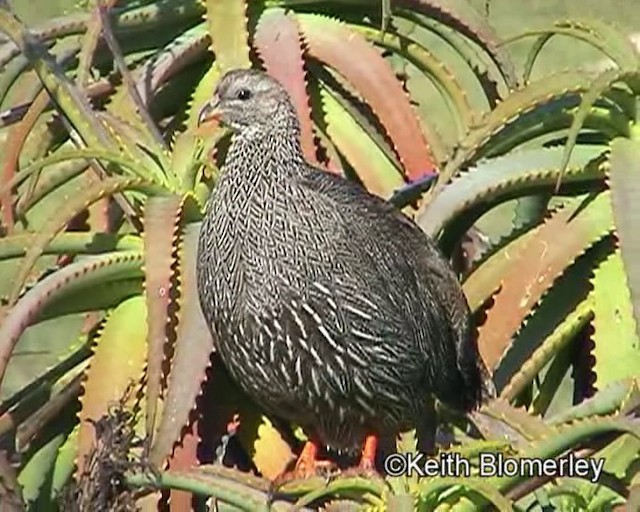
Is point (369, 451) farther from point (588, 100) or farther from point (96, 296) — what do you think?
point (588, 100)

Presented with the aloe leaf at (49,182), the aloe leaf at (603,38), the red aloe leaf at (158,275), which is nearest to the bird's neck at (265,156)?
the red aloe leaf at (158,275)

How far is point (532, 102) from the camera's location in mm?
4082

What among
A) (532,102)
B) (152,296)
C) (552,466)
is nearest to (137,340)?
(152,296)

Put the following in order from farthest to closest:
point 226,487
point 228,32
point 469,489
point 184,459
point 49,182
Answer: point 228,32
point 49,182
point 184,459
point 226,487
point 469,489

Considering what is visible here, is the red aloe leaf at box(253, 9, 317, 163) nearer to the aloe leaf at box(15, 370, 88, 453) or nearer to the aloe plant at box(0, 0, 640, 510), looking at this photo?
the aloe plant at box(0, 0, 640, 510)

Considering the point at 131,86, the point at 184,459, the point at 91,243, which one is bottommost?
the point at 184,459

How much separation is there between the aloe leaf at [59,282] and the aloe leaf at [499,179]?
57cm

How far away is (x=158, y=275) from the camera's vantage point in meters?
4.02

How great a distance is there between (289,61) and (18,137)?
0.56 m

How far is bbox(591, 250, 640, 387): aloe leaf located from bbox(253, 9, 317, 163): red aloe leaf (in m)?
0.68

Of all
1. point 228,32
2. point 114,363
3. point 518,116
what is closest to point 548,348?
point 518,116

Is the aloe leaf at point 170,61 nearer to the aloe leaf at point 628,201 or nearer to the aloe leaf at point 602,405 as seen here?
the aloe leaf at point 628,201

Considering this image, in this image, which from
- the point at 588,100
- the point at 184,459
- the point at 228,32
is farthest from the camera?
the point at 228,32

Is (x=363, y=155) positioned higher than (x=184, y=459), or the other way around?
(x=363, y=155)
